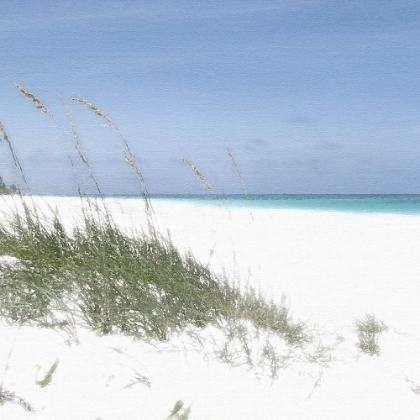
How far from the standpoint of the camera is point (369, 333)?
285cm

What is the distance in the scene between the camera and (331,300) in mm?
3834

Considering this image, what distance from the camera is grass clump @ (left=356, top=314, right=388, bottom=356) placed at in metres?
2.69

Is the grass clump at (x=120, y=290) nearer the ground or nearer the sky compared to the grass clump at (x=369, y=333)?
nearer the ground

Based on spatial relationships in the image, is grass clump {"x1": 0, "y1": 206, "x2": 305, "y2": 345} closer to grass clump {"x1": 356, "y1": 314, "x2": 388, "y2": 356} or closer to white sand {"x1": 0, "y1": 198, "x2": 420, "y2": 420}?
white sand {"x1": 0, "y1": 198, "x2": 420, "y2": 420}

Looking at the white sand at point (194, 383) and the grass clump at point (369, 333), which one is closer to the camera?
the white sand at point (194, 383)

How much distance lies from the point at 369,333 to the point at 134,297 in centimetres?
148

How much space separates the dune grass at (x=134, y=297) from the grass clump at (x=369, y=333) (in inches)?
13.0

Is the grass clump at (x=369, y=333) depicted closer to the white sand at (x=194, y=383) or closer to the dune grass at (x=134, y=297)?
the white sand at (x=194, y=383)

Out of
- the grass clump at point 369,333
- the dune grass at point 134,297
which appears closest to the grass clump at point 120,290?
the dune grass at point 134,297

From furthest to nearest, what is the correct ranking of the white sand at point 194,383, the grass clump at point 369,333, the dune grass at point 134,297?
the grass clump at point 369,333 → the dune grass at point 134,297 → the white sand at point 194,383

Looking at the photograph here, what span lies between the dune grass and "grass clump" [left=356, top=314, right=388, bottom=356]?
0.33 meters

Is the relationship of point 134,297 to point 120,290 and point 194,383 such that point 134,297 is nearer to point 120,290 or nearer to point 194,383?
point 120,290

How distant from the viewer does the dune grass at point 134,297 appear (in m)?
2.24

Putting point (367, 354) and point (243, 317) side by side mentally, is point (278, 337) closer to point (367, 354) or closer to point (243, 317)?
point (243, 317)
